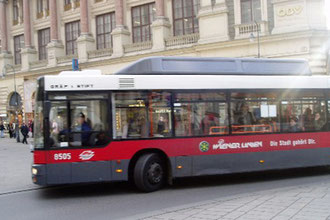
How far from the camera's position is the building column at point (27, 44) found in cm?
4003

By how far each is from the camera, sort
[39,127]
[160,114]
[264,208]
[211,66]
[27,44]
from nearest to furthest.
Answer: [264,208] → [39,127] → [160,114] → [211,66] → [27,44]

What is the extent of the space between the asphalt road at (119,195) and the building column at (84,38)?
23.8 meters

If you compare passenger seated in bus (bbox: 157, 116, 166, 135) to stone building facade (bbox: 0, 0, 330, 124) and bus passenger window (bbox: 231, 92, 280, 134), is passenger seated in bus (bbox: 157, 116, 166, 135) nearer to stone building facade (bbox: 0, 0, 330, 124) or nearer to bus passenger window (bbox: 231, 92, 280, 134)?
bus passenger window (bbox: 231, 92, 280, 134)

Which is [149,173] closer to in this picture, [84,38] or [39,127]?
[39,127]

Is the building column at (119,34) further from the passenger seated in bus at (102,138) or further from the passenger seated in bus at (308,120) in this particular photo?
the passenger seated in bus at (102,138)

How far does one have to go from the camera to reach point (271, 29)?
25281 mm

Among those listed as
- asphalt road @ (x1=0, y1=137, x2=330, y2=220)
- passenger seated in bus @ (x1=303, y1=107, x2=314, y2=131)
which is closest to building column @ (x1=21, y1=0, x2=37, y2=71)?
asphalt road @ (x1=0, y1=137, x2=330, y2=220)

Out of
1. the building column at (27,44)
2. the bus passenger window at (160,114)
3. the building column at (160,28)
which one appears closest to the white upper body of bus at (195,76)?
the bus passenger window at (160,114)

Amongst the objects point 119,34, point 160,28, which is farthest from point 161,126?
point 119,34

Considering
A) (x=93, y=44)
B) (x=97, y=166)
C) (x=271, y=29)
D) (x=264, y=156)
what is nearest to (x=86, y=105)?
(x=97, y=166)

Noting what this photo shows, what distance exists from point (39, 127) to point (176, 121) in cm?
327

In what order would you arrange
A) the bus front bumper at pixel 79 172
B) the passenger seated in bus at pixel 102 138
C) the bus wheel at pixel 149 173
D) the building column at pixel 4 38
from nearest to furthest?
the bus front bumper at pixel 79 172 < the passenger seated in bus at pixel 102 138 < the bus wheel at pixel 149 173 < the building column at pixel 4 38

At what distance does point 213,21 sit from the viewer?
88.5 ft

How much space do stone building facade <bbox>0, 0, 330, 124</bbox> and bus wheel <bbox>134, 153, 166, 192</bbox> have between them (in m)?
16.8
